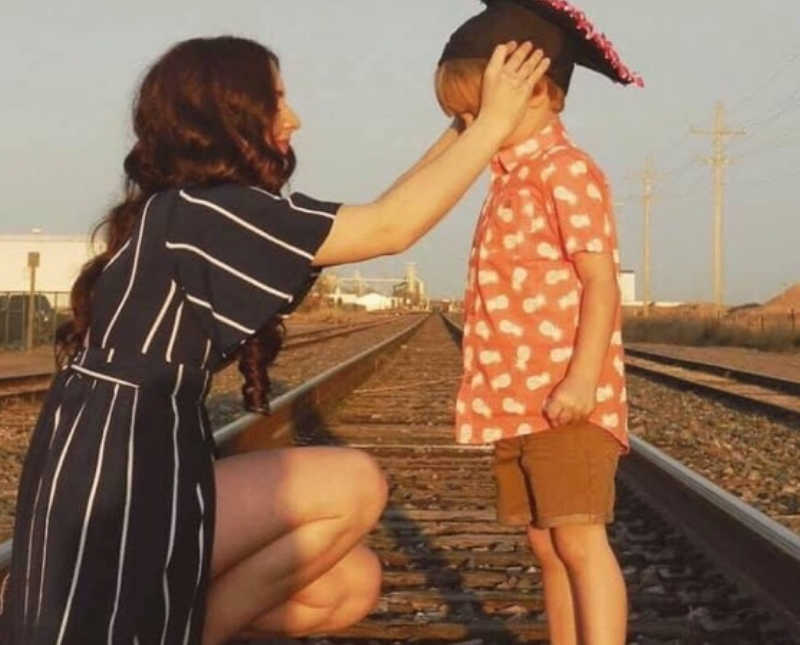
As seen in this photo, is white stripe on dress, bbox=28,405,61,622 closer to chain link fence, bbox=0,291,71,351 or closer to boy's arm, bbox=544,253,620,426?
boy's arm, bbox=544,253,620,426

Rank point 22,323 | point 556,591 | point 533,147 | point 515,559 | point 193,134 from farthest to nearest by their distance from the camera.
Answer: point 22,323 → point 515,559 → point 556,591 → point 533,147 → point 193,134

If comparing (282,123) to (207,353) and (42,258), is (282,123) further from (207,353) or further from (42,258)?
(42,258)

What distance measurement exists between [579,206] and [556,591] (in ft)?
2.97

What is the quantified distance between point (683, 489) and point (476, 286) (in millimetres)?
2592

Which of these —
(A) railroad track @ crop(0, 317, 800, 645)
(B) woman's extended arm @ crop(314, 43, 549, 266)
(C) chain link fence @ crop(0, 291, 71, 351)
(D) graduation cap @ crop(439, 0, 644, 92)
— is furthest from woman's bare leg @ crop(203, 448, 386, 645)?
(C) chain link fence @ crop(0, 291, 71, 351)

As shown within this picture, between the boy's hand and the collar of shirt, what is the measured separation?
0.53 metres

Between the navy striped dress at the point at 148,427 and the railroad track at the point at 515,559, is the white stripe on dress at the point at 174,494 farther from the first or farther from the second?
the railroad track at the point at 515,559

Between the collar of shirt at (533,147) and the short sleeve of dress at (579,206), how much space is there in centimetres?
8

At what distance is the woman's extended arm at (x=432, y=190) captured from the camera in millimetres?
2566

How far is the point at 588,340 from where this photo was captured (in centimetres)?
Result: 293

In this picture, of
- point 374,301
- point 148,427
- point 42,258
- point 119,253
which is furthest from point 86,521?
point 374,301

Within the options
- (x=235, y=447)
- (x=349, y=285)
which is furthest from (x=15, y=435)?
(x=349, y=285)

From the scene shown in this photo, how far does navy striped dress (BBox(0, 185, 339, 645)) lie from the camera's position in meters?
2.35

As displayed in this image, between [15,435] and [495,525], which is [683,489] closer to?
[495,525]
